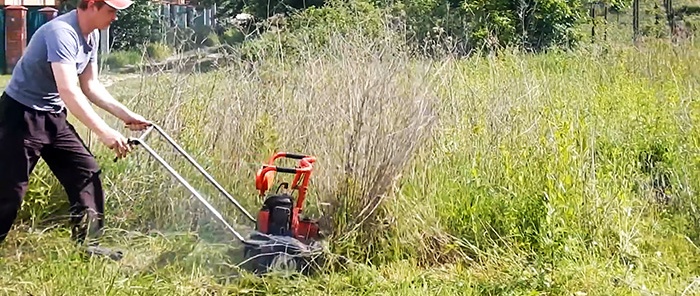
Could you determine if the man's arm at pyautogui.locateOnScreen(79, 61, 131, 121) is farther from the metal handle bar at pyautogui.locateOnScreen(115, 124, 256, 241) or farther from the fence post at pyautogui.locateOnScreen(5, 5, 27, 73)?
the fence post at pyautogui.locateOnScreen(5, 5, 27, 73)

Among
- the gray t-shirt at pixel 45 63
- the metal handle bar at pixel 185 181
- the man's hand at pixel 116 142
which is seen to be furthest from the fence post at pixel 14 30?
the man's hand at pixel 116 142

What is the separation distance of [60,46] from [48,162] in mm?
824

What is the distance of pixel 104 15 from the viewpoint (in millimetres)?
4730

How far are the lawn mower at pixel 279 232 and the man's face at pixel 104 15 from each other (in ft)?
Result: 2.10

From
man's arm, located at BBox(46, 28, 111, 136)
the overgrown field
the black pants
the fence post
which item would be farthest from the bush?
the fence post

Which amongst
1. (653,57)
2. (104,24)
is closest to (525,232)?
(104,24)

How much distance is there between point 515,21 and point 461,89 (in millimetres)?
9842

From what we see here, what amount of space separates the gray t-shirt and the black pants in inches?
2.3

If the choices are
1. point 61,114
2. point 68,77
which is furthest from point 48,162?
point 68,77

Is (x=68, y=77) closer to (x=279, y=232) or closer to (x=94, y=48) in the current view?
(x=94, y=48)

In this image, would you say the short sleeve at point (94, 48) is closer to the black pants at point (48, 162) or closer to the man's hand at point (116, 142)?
the black pants at point (48, 162)

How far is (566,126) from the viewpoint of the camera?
5.62 meters

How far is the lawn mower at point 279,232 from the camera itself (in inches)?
183

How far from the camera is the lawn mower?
4.65 meters
